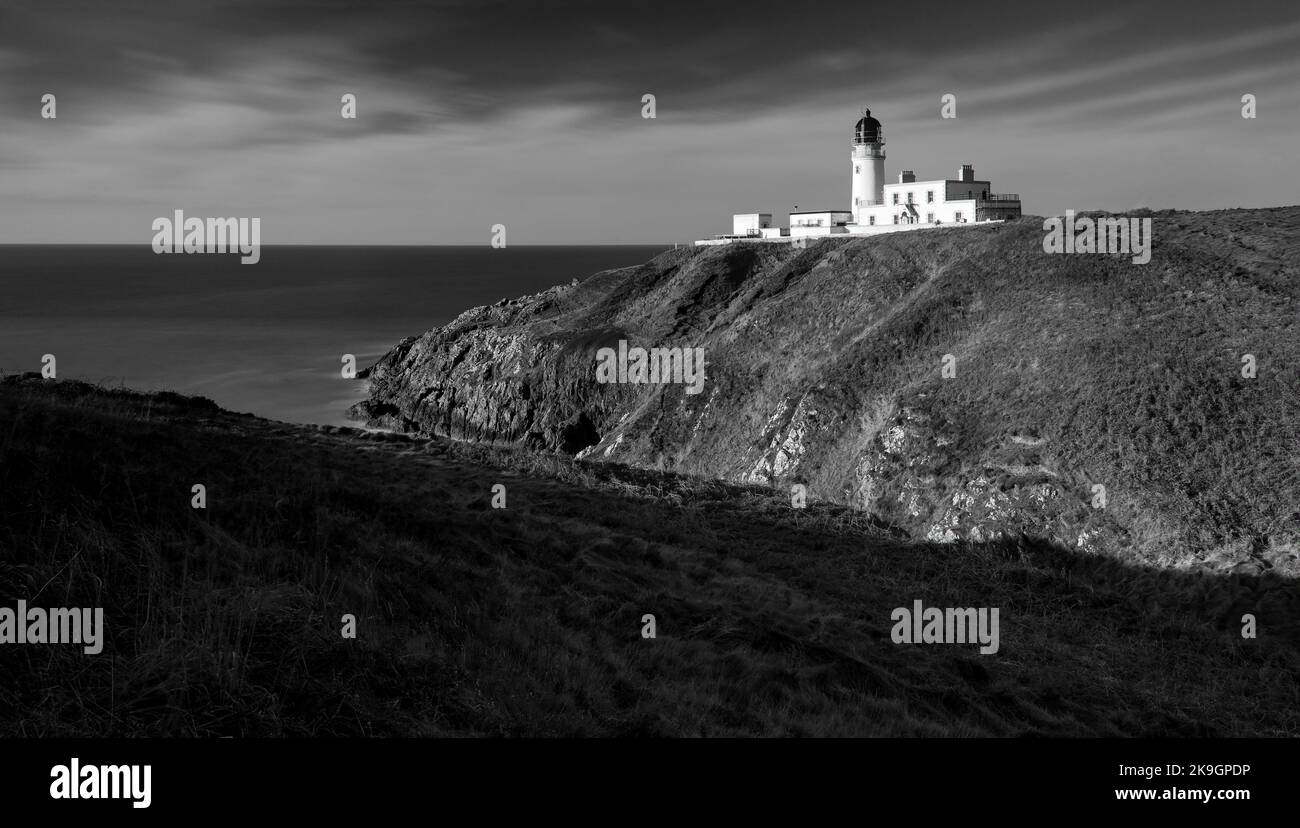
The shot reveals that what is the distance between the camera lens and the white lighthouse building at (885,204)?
62031mm

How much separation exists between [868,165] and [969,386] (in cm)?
4131

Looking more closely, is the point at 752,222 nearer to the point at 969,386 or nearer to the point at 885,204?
the point at 885,204

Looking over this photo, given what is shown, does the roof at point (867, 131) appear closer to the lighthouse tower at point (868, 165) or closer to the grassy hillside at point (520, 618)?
the lighthouse tower at point (868, 165)

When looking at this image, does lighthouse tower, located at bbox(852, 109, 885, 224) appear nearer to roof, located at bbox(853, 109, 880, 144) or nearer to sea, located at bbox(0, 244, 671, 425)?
roof, located at bbox(853, 109, 880, 144)

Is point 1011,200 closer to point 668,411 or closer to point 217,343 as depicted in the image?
point 668,411

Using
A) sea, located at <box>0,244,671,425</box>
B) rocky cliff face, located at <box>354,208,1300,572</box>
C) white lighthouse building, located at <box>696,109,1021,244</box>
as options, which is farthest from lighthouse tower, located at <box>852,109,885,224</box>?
sea, located at <box>0,244,671,425</box>

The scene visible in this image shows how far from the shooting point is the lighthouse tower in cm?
6856

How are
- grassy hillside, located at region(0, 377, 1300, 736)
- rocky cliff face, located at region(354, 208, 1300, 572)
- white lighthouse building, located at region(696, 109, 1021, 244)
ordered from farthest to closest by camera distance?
white lighthouse building, located at region(696, 109, 1021, 244), rocky cliff face, located at region(354, 208, 1300, 572), grassy hillside, located at region(0, 377, 1300, 736)

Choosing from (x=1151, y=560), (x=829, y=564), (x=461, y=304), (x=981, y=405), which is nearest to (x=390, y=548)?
(x=829, y=564)

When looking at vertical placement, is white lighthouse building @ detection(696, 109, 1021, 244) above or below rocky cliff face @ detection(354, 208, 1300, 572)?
above

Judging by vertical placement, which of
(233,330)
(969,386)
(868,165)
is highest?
(868,165)

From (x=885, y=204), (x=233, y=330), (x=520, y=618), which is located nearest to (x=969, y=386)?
(x=520, y=618)

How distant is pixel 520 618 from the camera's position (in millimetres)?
12047

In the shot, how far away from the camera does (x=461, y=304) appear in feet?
413
